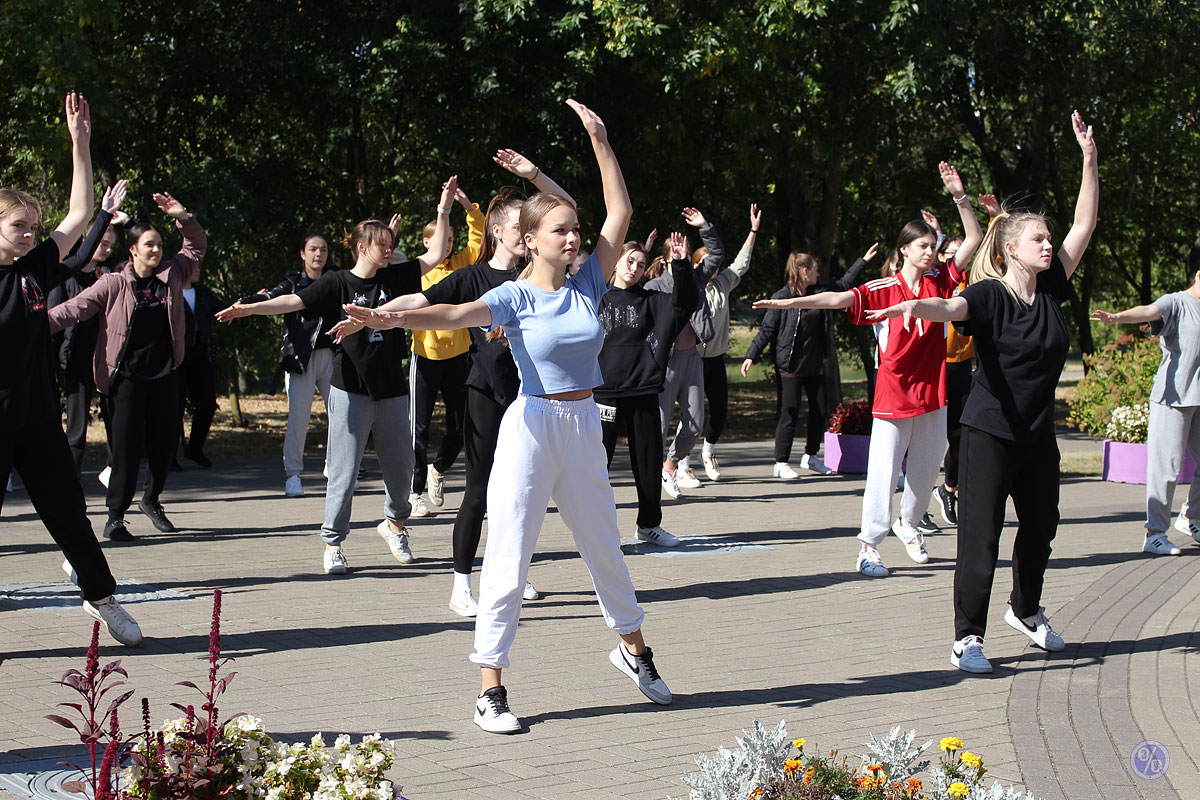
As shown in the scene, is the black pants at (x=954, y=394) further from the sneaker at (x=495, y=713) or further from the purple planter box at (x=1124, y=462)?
the sneaker at (x=495, y=713)

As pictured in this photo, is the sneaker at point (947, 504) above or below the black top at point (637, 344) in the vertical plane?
below

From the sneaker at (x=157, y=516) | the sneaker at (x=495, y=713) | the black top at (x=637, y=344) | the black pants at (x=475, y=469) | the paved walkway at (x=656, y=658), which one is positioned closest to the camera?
the paved walkway at (x=656, y=658)

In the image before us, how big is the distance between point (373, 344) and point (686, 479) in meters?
5.47

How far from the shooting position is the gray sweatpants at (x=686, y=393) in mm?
11750

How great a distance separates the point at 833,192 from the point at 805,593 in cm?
1441

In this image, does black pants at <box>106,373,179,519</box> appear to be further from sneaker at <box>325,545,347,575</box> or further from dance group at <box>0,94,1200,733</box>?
sneaker at <box>325,545,347,575</box>

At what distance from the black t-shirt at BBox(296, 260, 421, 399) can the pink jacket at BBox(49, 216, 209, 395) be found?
1.26 metres

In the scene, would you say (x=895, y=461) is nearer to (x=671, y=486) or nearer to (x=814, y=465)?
(x=671, y=486)

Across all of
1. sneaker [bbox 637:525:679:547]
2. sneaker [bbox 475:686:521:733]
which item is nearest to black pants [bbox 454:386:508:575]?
sneaker [bbox 475:686:521:733]

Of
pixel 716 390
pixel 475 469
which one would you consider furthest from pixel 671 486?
pixel 475 469

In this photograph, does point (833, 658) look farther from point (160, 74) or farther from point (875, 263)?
point (875, 263)

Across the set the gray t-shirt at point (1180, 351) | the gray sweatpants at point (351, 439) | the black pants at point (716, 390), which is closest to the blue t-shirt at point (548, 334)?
the gray sweatpants at point (351, 439)

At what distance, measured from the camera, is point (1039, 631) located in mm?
6184

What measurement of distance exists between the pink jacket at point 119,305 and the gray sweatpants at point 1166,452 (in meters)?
6.53
